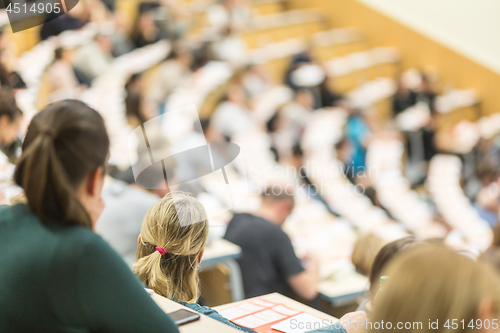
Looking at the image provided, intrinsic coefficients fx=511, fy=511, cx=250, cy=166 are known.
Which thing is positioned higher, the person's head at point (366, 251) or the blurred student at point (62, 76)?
the blurred student at point (62, 76)

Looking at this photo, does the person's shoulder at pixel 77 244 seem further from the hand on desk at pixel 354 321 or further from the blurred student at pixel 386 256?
the blurred student at pixel 386 256

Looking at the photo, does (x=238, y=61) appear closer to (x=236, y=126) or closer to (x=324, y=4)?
(x=236, y=126)

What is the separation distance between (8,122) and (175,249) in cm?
134

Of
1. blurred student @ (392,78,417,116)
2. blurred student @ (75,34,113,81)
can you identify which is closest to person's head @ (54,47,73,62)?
blurred student @ (75,34,113,81)

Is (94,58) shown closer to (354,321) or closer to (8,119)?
(8,119)

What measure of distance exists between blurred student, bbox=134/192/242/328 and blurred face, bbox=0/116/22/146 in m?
1.20

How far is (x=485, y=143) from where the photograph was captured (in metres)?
4.88

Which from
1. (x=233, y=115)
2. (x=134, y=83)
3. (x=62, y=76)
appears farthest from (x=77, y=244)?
(x=233, y=115)

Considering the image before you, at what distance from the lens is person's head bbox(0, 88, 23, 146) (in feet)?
6.90

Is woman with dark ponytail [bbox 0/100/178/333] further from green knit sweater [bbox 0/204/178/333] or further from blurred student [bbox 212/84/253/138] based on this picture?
blurred student [bbox 212/84/253/138]

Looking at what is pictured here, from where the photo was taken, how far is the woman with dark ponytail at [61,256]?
2.28 ft

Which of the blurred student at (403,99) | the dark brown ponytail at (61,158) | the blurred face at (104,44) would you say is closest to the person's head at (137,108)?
the blurred face at (104,44)

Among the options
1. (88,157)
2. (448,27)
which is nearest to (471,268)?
(88,157)

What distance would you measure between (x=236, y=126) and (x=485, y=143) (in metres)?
2.44
